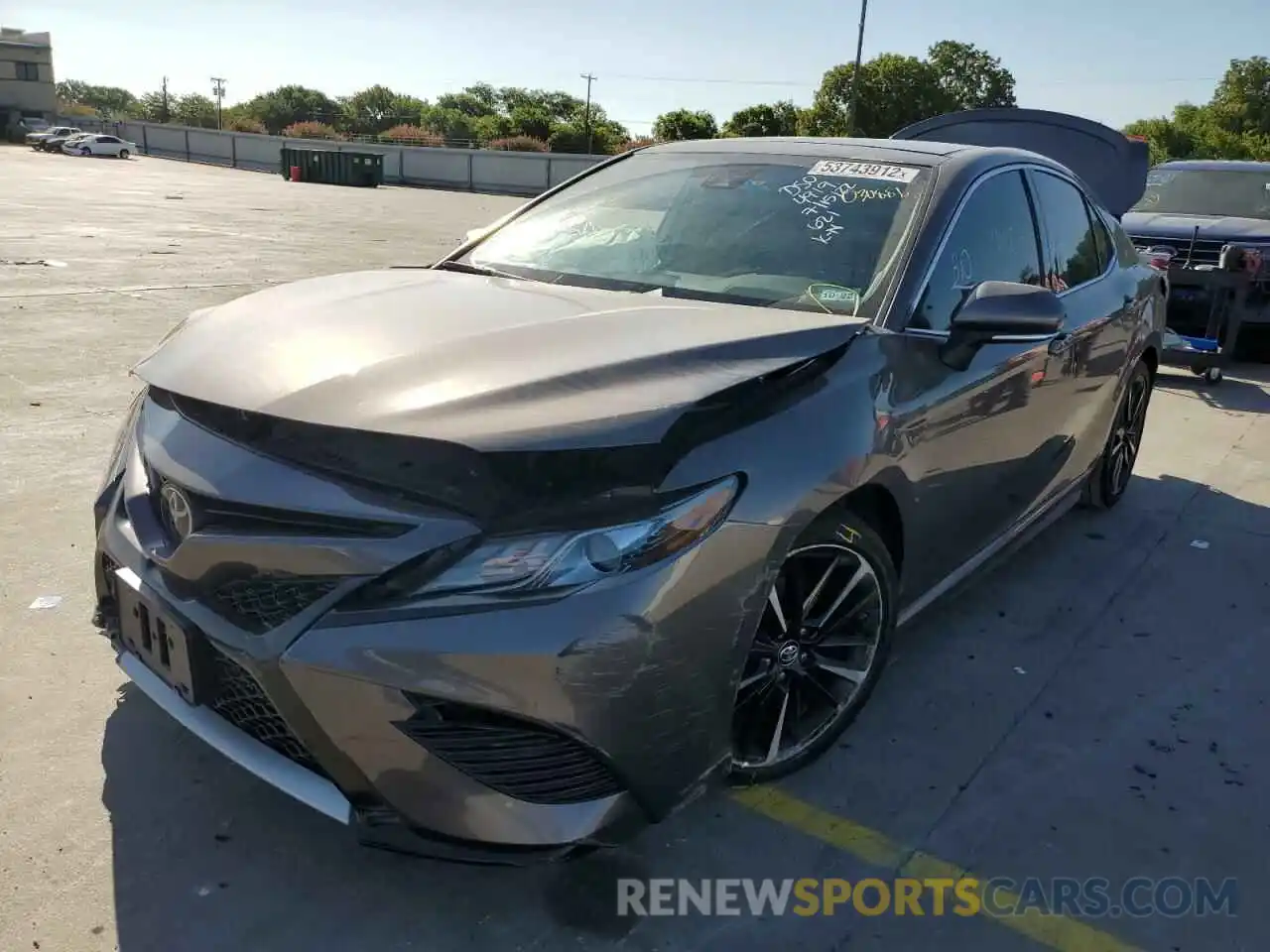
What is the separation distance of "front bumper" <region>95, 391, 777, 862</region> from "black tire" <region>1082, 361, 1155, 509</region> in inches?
129

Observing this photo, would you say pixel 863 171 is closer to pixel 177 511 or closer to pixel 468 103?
pixel 177 511

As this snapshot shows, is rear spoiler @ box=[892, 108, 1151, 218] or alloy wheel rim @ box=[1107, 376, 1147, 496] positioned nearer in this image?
alloy wheel rim @ box=[1107, 376, 1147, 496]

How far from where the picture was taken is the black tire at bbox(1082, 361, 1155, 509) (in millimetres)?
4758

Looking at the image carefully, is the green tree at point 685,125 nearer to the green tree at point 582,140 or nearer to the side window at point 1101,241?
the green tree at point 582,140

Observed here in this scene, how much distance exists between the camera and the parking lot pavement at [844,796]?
2.19 metres

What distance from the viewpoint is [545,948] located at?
6.95 feet

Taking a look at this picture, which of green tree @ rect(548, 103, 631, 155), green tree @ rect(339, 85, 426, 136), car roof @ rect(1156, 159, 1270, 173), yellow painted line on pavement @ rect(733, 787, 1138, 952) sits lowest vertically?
yellow painted line on pavement @ rect(733, 787, 1138, 952)

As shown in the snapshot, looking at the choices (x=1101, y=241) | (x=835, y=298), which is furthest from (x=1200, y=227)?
(x=835, y=298)

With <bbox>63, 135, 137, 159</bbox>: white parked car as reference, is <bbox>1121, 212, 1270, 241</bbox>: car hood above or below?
below

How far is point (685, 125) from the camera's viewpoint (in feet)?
222

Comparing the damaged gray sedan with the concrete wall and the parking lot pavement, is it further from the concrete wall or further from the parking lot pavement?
the concrete wall

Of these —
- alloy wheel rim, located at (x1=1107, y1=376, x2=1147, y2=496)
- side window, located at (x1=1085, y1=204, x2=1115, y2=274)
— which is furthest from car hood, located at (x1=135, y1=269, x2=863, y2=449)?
alloy wheel rim, located at (x1=1107, y1=376, x2=1147, y2=496)

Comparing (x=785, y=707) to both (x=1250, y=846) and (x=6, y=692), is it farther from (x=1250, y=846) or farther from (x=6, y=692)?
(x=6, y=692)

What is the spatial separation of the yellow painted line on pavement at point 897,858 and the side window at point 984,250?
4.38ft
